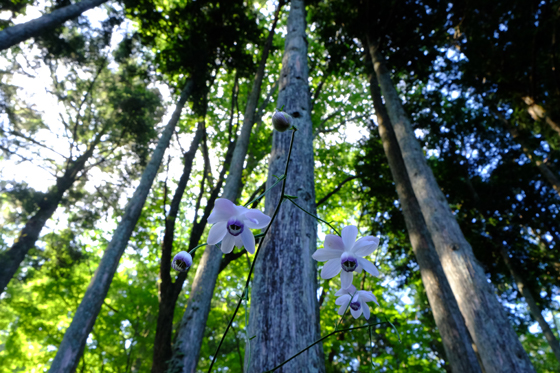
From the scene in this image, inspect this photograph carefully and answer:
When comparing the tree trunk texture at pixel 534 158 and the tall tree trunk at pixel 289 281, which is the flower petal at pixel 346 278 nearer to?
the tall tree trunk at pixel 289 281

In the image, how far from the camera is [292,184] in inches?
60.2

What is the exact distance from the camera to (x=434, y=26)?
251 inches

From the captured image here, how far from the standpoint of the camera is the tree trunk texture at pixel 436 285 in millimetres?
3693

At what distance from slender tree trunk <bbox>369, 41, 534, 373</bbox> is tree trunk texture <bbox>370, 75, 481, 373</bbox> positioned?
0.97 metres

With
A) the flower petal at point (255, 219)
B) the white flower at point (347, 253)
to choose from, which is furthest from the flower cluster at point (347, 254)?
the flower petal at point (255, 219)

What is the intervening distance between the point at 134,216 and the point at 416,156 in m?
4.72

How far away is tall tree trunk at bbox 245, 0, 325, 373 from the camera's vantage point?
3.24ft

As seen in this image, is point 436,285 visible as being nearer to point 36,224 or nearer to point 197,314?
point 197,314

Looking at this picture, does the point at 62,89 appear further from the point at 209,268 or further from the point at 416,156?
the point at 416,156

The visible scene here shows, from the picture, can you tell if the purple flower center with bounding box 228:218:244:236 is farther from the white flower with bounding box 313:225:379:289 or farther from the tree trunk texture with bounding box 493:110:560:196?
the tree trunk texture with bounding box 493:110:560:196

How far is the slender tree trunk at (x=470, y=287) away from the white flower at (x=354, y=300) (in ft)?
9.35

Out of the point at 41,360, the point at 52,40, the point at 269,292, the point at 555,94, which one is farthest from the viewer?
the point at 52,40

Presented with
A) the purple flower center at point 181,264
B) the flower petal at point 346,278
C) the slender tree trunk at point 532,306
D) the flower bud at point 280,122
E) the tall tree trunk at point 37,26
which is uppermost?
the tall tree trunk at point 37,26

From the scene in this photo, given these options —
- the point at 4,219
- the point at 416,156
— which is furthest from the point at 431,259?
the point at 4,219
